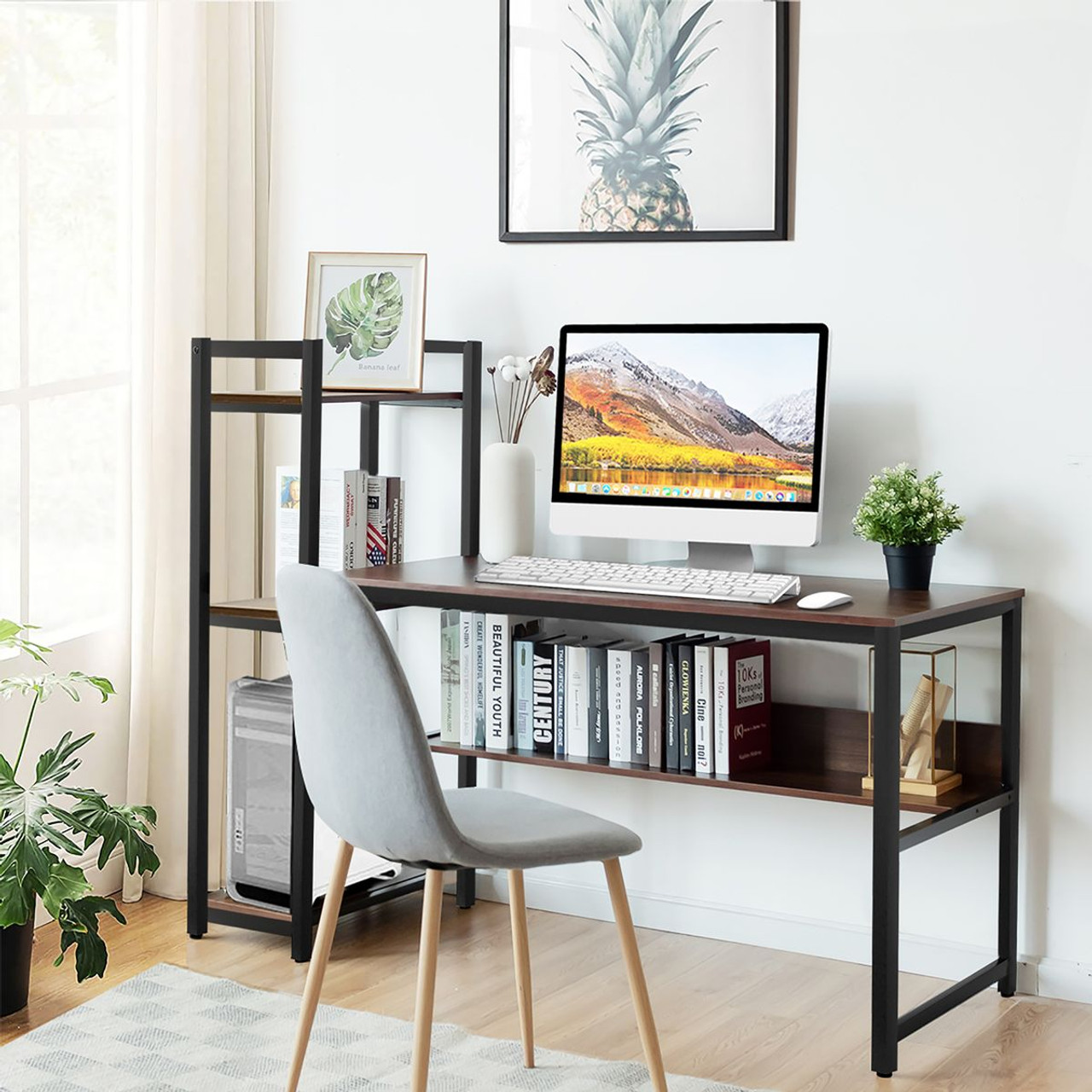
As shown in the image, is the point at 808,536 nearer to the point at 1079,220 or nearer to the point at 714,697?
the point at 714,697

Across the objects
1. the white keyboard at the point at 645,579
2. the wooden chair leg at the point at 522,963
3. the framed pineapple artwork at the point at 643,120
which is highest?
the framed pineapple artwork at the point at 643,120

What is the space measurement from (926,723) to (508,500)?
34.9 inches

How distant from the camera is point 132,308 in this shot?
125 inches

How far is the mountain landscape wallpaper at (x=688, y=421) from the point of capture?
269cm

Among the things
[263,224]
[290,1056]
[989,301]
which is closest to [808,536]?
[989,301]

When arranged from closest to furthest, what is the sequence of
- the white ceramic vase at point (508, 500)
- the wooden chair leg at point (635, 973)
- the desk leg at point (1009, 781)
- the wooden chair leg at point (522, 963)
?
1. the wooden chair leg at point (635, 973)
2. the wooden chair leg at point (522, 963)
3. the desk leg at point (1009, 781)
4. the white ceramic vase at point (508, 500)

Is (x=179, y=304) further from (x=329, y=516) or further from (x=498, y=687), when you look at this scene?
(x=498, y=687)

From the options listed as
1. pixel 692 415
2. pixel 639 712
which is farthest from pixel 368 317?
pixel 639 712

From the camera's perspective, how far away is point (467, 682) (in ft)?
9.66

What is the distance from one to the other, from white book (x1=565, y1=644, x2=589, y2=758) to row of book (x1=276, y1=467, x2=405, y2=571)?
476 mm

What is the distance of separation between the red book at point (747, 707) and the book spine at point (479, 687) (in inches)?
19.5

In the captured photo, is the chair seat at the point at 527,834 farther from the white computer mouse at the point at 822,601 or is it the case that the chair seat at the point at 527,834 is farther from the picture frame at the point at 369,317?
the picture frame at the point at 369,317

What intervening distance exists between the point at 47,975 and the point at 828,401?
1.73 meters

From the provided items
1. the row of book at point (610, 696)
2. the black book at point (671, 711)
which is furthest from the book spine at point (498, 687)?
the black book at point (671, 711)
